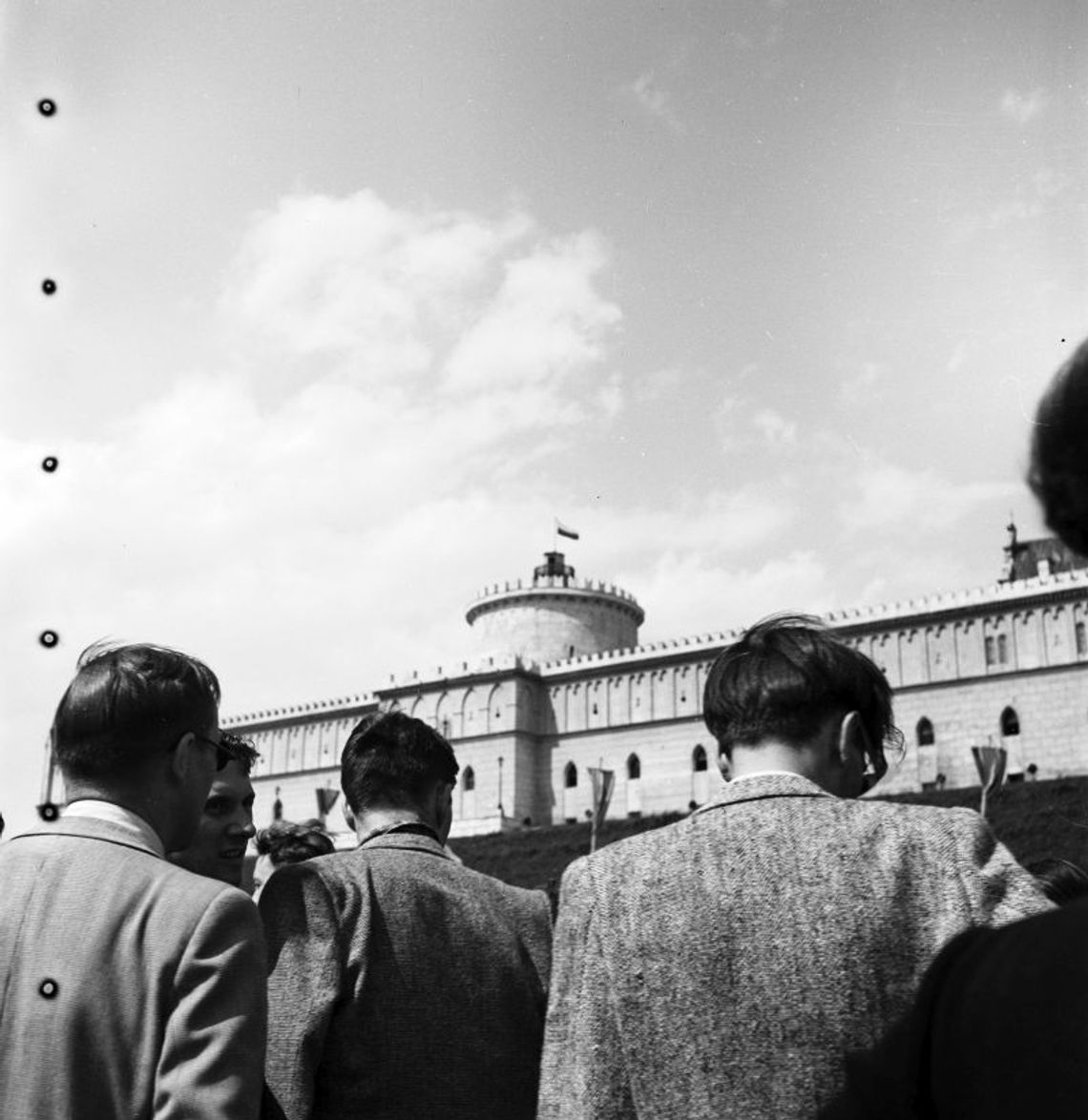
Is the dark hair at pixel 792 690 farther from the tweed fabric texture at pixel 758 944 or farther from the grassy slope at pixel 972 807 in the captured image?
the grassy slope at pixel 972 807

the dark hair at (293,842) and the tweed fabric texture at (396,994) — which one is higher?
the dark hair at (293,842)

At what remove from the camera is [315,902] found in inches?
111

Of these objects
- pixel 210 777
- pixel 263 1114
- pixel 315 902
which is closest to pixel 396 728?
pixel 315 902

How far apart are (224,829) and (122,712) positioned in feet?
5.57

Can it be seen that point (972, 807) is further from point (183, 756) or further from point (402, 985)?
point (183, 756)

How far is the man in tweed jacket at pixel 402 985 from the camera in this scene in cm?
277

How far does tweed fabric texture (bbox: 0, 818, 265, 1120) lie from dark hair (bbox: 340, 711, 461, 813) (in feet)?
2.95

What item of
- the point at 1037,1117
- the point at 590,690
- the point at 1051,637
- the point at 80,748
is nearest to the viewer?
the point at 1037,1117

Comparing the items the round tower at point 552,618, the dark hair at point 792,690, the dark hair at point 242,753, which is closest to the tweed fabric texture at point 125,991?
the dark hair at point 792,690

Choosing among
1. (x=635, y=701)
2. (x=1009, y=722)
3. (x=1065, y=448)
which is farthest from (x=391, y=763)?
(x=635, y=701)

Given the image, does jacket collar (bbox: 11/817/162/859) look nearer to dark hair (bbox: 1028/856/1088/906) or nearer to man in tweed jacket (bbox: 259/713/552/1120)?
man in tweed jacket (bbox: 259/713/552/1120)

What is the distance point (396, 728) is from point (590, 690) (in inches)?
1690

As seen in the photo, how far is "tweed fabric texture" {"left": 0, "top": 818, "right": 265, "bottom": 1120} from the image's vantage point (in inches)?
83.5

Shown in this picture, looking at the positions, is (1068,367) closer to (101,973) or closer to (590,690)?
(101,973)
